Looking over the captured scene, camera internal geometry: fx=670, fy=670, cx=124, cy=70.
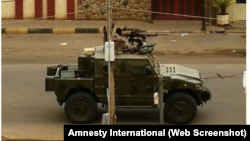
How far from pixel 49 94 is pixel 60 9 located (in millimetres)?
11000

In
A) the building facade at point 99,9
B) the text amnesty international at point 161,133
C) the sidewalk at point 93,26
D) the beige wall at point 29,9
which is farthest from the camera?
the beige wall at point 29,9

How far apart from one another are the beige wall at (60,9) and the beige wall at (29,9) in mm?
984

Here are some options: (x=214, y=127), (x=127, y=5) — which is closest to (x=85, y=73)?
(x=214, y=127)

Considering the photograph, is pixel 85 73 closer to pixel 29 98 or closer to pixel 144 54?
pixel 144 54

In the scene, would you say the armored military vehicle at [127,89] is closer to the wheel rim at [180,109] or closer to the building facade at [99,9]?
the wheel rim at [180,109]

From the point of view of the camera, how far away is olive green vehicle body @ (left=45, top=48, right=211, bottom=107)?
575 inches

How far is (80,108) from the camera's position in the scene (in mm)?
14695

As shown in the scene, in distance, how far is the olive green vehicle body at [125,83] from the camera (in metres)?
14.6

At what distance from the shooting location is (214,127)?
13.7 m

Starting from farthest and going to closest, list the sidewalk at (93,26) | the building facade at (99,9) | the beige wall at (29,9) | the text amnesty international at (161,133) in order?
the beige wall at (29,9)
the building facade at (99,9)
the sidewalk at (93,26)
the text amnesty international at (161,133)

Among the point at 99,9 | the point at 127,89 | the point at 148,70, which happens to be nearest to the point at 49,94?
the point at 127,89

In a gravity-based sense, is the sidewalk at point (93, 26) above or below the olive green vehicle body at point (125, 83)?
above
